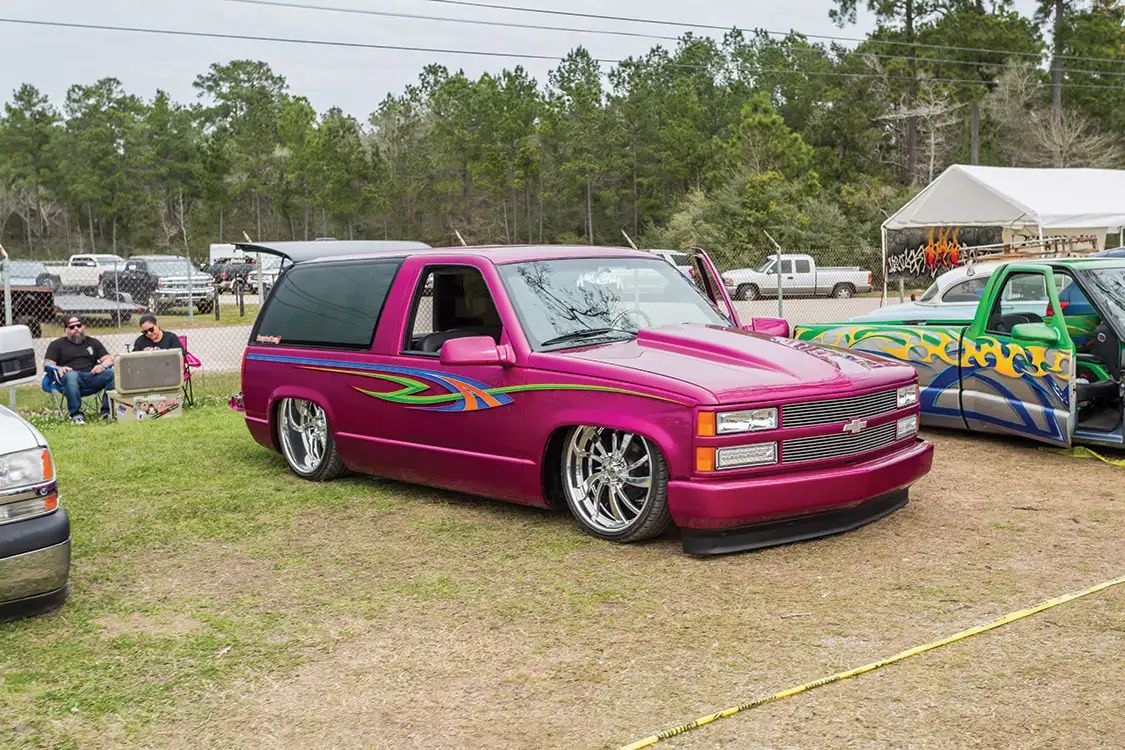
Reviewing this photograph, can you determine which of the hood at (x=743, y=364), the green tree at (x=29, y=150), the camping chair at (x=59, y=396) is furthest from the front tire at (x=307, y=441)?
the green tree at (x=29, y=150)

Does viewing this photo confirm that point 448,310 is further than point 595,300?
Yes

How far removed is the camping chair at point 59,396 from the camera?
11672mm

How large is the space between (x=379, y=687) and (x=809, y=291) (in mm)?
34501

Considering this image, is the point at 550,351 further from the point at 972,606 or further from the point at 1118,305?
the point at 1118,305

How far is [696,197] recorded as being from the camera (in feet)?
171

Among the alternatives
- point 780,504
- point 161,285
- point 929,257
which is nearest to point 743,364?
point 780,504

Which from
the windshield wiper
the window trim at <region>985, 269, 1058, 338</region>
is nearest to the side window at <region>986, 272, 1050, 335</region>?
the window trim at <region>985, 269, 1058, 338</region>

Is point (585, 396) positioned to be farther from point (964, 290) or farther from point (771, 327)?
point (964, 290)

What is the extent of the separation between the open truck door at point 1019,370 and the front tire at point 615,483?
3825 mm

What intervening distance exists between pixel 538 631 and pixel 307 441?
3.77 m

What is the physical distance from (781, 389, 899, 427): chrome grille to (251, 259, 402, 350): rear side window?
295cm

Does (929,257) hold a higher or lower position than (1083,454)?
higher

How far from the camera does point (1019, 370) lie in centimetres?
841

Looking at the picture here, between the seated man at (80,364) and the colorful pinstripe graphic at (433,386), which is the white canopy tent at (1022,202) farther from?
the colorful pinstripe graphic at (433,386)
